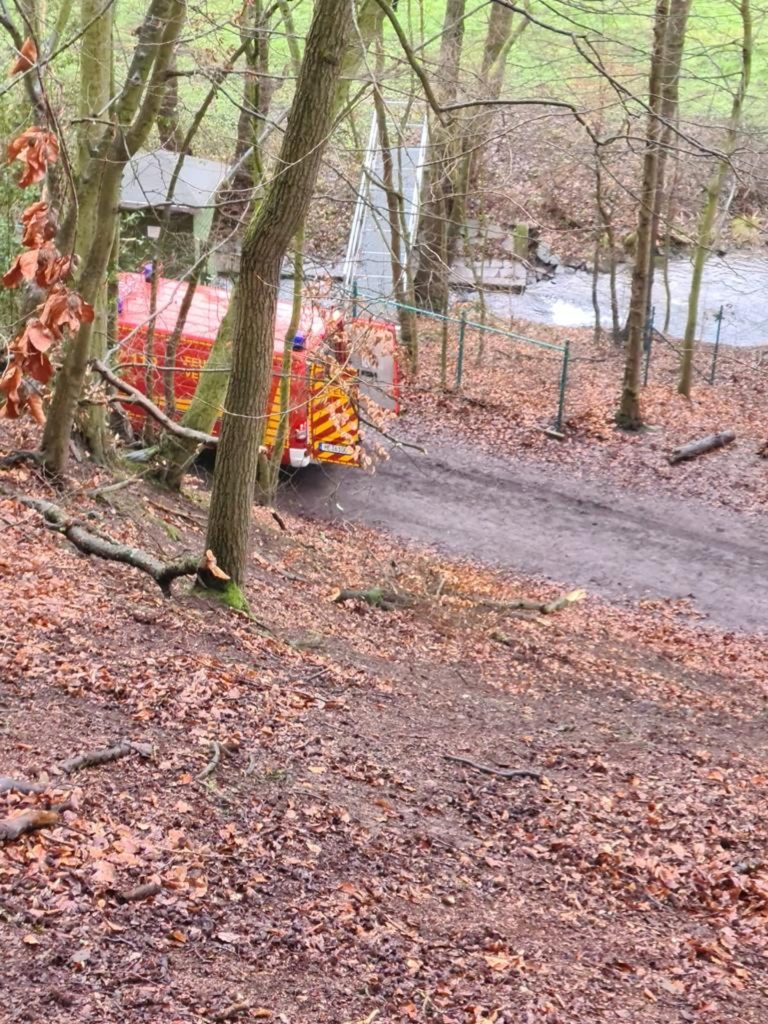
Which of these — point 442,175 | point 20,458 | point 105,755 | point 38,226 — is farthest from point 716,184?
point 38,226

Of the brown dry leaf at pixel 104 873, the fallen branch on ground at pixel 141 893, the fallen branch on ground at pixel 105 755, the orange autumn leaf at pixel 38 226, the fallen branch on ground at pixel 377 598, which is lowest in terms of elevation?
the fallen branch on ground at pixel 377 598

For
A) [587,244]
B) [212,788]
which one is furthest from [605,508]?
[587,244]

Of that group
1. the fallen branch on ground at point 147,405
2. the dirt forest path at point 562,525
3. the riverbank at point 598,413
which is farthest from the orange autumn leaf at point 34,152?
the riverbank at point 598,413

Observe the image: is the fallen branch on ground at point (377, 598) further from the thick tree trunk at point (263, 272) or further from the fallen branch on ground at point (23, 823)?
the fallen branch on ground at point (23, 823)

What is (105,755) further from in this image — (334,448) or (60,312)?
(334,448)

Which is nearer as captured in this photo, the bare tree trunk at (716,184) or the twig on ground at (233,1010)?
the twig on ground at (233,1010)

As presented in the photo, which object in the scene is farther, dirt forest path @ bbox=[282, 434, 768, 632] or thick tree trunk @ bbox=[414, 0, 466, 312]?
dirt forest path @ bbox=[282, 434, 768, 632]

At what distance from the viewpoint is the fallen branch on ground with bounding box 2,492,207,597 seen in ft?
25.3

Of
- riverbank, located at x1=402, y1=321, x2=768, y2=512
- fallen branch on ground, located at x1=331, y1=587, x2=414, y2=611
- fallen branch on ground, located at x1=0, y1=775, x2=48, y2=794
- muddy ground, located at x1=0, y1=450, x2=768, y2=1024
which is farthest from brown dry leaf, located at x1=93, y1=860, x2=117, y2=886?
riverbank, located at x1=402, y1=321, x2=768, y2=512

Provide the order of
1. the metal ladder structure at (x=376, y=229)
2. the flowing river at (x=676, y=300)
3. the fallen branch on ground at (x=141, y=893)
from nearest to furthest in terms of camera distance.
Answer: the fallen branch on ground at (x=141, y=893), the metal ladder structure at (x=376, y=229), the flowing river at (x=676, y=300)

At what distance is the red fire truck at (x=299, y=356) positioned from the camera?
12062 mm

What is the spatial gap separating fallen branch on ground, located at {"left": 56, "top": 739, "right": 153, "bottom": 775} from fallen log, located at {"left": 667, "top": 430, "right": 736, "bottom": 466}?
15.1 meters

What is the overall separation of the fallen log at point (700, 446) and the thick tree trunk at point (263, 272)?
12.6 metres

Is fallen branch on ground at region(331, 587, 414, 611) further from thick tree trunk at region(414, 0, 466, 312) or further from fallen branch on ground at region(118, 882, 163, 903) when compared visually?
fallen branch on ground at region(118, 882, 163, 903)
